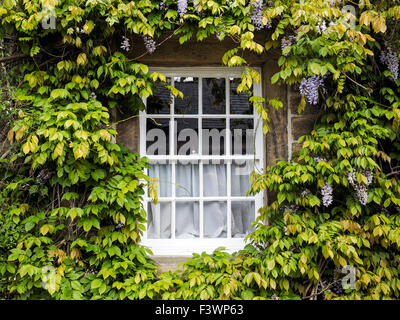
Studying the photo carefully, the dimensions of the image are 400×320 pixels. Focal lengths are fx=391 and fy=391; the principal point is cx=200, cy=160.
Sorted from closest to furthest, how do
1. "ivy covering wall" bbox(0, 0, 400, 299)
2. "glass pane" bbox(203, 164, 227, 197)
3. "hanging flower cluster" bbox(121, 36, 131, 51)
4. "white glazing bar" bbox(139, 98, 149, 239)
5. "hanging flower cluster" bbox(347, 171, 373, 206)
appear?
"ivy covering wall" bbox(0, 0, 400, 299) → "hanging flower cluster" bbox(347, 171, 373, 206) → "hanging flower cluster" bbox(121, 36, 131, 51) → "white glazing bar" bbox(139, 98, 149, 239) → "glass pane" bbox(203, 164, 227, 197)

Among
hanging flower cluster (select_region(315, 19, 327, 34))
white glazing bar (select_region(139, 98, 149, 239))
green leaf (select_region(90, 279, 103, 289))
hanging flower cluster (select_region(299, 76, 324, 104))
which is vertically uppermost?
hanging flower cluster (select_region(315, 19, 327, 34))

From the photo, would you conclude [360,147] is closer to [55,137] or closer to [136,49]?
[136,49]

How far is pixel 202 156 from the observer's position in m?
3.64

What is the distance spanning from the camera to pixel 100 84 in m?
3.35

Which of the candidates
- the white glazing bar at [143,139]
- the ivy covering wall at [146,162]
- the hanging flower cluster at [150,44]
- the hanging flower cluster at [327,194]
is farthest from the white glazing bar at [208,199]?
the hanging flower cluster at [150,44]

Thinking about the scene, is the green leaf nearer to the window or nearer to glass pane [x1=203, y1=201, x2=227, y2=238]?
the window

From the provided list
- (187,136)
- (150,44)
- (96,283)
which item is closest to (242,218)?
(187,136)

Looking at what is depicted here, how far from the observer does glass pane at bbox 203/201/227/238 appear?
3.65 meters

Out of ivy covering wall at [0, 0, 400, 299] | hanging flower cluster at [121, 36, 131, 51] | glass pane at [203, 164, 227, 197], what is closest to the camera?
ivy covering wall at [0, 0, 400, 299]

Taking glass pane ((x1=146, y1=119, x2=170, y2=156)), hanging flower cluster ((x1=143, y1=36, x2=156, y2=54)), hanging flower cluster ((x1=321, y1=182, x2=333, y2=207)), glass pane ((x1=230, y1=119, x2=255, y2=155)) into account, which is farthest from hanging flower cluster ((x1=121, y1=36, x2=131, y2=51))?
hanging flower cluster ((x1=321, y1=182, x2=333, y2=207))

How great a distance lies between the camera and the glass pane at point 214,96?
373 cm

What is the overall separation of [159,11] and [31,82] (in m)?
1.21

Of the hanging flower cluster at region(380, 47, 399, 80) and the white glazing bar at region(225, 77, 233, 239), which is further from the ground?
the hanging flower cluster at region(380, 47, 399, 80)

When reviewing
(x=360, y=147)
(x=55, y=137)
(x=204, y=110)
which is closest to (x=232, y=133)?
(x=204, y=110)
